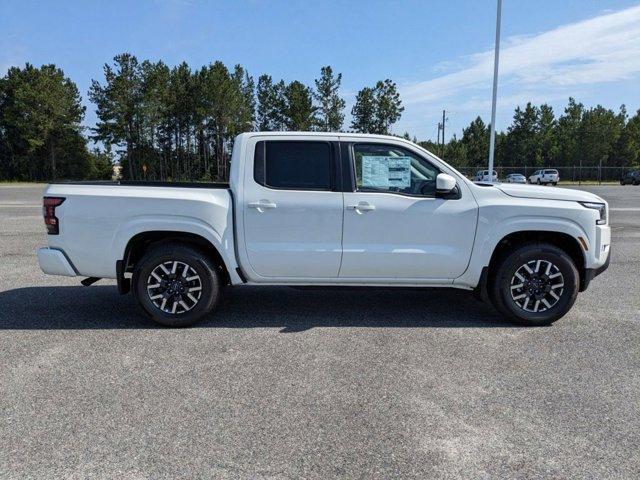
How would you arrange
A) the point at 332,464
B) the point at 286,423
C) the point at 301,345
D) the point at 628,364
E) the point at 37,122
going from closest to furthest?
1. the point at 332,464
2. the point at 286,423
3. the point at 628,364
4. the point at 301,345
5. the point at 37,122

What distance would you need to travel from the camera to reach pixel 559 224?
5039 mm

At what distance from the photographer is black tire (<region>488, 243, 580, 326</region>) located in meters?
5.07

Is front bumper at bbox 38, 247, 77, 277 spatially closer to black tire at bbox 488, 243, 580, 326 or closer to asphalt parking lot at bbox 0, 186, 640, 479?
asphalt parking lot at bbox 0, 186, 640, 479

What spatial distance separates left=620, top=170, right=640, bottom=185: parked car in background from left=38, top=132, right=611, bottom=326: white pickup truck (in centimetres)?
5443

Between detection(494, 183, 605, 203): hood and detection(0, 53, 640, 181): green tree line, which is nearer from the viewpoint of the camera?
detection(494, 183, 605, 203): hood

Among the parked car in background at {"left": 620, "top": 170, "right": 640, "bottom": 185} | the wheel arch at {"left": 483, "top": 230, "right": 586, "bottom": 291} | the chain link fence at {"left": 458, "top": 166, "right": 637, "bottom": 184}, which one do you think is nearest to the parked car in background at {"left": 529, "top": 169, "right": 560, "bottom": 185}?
the chain link fence at {"left": 458, "top": 166, "right": 637, "bottom": 184}

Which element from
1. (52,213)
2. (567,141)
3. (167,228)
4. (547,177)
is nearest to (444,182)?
(167,228)

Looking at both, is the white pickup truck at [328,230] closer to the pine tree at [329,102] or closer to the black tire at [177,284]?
the black tire at [177,284]

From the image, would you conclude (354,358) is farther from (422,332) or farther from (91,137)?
(91,137)

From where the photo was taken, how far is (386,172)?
5.16 meters

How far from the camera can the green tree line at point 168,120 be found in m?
57.2

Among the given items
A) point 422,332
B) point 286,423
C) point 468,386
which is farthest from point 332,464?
point 422,332

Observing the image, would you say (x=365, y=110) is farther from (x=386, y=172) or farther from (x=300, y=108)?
(x=386, y=172)

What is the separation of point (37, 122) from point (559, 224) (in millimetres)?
63171
